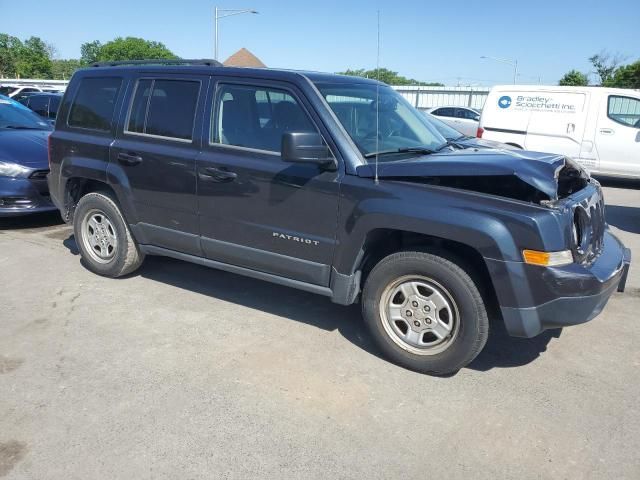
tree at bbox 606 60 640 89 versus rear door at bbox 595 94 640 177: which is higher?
tree at bbox 606 60 640 89

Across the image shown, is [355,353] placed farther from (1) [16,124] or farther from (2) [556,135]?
(2) [556,135]

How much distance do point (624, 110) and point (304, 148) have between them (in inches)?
389

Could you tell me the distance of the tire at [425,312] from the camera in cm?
330

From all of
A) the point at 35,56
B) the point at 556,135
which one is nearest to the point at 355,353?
the point at 556,135

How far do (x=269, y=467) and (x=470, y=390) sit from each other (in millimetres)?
1403

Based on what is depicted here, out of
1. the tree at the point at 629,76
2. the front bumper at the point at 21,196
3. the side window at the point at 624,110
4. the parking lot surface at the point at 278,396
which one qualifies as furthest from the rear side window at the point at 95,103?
the tree at the point at 629,76

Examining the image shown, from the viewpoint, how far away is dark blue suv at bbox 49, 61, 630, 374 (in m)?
3.17

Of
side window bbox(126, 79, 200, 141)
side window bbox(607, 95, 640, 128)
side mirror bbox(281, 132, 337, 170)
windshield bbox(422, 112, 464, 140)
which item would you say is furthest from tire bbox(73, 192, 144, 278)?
side window bbox(607, 95, 640, 128)

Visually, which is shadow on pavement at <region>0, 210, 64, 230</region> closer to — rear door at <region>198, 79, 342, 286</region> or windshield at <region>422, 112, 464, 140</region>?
rear door at <region>198, 79, 342, 286</region>

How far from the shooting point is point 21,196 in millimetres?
6750

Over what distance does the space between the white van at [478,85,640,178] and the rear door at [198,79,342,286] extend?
856 cm

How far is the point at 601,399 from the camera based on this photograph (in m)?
3.30

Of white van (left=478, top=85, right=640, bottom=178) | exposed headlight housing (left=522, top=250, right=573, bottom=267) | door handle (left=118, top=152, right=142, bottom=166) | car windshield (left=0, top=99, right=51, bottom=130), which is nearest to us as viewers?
exposed headlight housing (left=522, top=250, right=573, bottom=267)

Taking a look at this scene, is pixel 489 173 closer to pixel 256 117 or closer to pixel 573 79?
pixel 256 117
